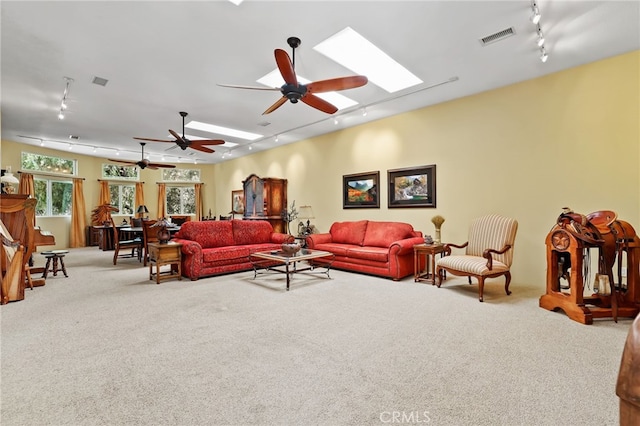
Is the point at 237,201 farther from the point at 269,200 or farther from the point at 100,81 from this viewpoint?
the point at 100,81

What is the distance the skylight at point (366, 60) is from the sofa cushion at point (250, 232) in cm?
363

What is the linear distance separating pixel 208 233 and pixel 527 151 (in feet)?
18.2

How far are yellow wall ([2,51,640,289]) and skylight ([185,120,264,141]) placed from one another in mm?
2818

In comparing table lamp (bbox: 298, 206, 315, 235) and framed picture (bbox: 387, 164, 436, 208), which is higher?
framed picture (bbox: 387, 164, 436, 208)

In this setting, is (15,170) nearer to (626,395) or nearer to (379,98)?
(379,98)

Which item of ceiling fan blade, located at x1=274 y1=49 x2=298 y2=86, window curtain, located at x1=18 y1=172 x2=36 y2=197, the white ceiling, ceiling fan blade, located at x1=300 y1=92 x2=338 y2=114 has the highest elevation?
the white ceiling

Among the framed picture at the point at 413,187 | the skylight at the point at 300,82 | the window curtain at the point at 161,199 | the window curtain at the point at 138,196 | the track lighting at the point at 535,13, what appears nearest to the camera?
the track lighting at the point at 535,13

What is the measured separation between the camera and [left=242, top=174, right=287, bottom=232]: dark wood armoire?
8188 mm

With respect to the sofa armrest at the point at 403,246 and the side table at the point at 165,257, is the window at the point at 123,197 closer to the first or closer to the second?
the side table at the point at 165,257

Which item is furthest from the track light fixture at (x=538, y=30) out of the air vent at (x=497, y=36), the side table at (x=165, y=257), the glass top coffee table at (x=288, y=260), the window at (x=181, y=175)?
the window at (x=181, y=175)

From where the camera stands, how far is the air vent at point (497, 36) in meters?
3.28

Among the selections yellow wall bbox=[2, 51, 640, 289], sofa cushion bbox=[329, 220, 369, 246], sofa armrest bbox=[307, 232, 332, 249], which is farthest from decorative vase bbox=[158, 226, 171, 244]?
yellow wall bbox=[2, 51, 640, 289]

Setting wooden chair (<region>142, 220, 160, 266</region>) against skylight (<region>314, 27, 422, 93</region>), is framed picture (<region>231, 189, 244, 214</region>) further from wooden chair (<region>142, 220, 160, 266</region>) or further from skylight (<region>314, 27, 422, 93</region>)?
skylight (<region>314, 27, 422, 93</region>)

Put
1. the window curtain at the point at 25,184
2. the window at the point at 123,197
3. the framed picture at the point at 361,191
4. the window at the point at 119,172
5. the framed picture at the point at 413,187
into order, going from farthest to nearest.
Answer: the window at the point at 123,197, the window at the point at 119,172, the window curtain at the point at 25,184, the framed picture at the point at 361,191, the framed picture at the point at 413,187
